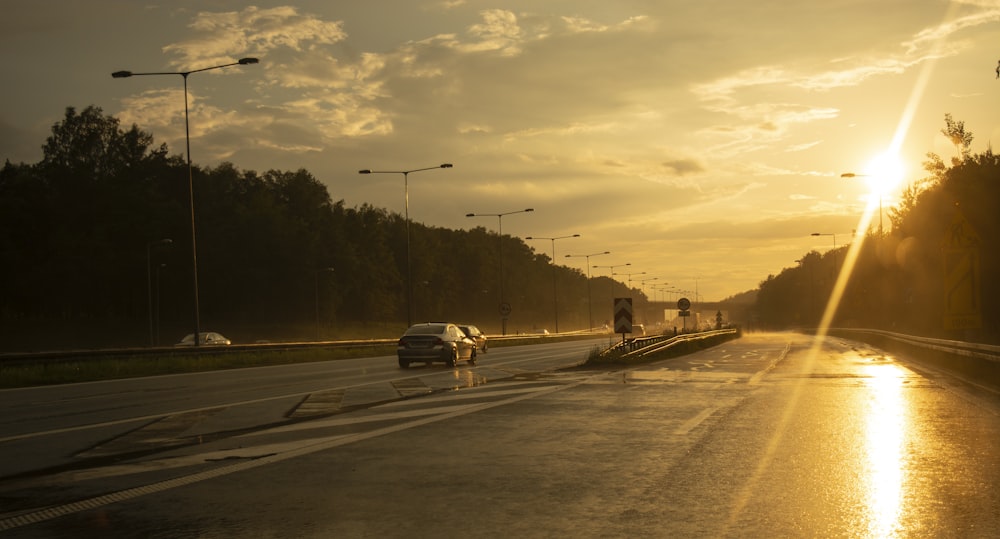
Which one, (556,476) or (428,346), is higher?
(428,346)

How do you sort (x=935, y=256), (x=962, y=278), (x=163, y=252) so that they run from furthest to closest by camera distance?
(x=163, y=252) < (x=935, y=256) < (x=962, y=278)

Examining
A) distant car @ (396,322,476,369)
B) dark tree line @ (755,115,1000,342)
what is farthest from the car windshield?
dark tree line @ (755,115,1000,342)

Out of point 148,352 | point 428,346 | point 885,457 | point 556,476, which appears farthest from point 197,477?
point 148,352

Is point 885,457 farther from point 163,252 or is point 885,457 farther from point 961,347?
point 163,252

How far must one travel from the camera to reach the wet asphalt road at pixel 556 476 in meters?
7.00

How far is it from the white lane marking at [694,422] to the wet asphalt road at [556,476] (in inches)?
1.9

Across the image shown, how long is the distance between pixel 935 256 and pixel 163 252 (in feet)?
241

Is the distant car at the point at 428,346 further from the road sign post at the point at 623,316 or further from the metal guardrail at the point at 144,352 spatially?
the metal guardrail at the point at 144,352

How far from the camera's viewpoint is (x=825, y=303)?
146375mm

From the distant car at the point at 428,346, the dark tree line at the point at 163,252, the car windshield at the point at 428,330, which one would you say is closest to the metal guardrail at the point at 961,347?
the distant car at the point at 428,346

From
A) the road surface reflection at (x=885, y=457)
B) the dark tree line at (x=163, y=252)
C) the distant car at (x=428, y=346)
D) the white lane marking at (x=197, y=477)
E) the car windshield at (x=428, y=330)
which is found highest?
the dark tree line at (x=163, y=252)

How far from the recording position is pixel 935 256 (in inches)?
2414

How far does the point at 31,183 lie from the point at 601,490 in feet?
311

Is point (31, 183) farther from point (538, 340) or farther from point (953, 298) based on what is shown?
point (953, 298)
